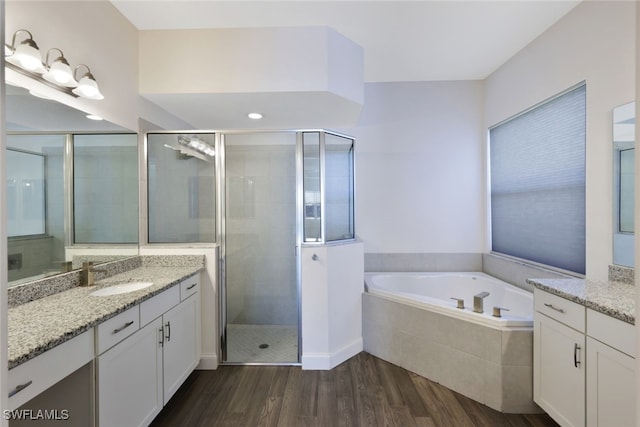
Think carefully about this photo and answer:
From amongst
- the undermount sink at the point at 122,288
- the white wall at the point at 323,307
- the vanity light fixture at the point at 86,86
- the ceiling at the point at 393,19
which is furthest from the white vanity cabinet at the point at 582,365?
the vanity light fixture at the point at 86,86

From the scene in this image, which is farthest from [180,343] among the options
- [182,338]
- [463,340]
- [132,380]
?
[463,340]

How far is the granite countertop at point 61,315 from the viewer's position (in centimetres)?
99

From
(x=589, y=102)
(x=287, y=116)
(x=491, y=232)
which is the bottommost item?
(x=491, y=232)

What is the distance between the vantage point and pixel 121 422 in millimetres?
1398

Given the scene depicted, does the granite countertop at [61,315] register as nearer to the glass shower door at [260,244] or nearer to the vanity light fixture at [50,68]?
the glass shower door at [260,244]

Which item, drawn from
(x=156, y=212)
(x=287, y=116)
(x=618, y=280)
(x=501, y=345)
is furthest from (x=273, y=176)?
(x=618, y=280)

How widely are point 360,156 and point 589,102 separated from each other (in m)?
1.96

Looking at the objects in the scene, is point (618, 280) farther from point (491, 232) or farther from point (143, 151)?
point (143, 151)

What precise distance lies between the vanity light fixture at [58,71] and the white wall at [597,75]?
10.9 ft

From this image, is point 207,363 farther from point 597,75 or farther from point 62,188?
point 597,75

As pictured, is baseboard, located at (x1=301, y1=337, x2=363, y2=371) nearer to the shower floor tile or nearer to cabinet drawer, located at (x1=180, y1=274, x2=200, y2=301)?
the shower floor tile

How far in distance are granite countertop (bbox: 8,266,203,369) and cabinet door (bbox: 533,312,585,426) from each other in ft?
7.70

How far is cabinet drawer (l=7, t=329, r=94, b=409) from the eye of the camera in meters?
0.92

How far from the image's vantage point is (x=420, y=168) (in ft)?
10.8
